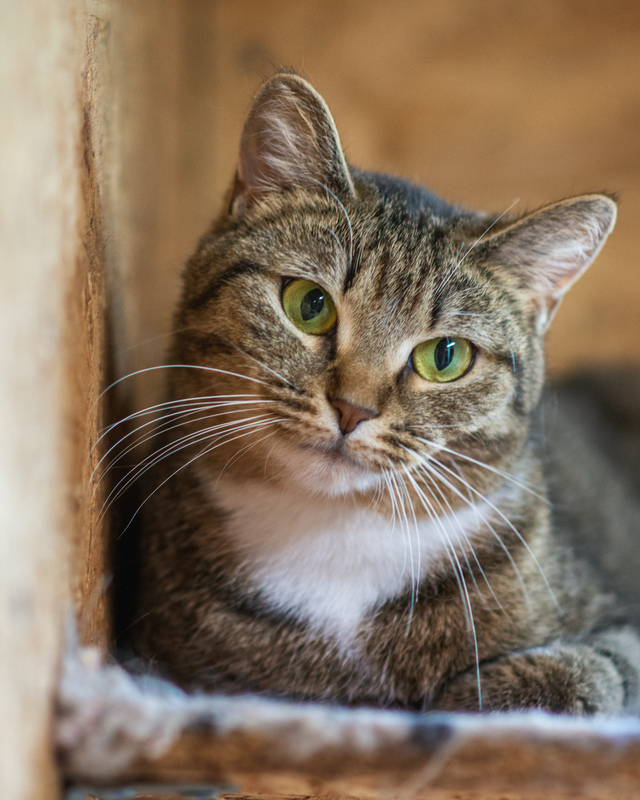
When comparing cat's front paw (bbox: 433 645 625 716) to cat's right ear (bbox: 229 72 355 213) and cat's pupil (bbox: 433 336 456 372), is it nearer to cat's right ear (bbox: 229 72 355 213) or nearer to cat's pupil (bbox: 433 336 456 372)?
cat's pupil (bbox: 433 336 456 372)

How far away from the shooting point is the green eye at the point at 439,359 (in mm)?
1269

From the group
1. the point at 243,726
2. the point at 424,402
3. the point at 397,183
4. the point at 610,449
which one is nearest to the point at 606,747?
the point at 243,726

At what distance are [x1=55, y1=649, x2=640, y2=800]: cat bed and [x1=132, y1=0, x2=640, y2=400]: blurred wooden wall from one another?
5.34 feet

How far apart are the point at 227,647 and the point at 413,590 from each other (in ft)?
1.07

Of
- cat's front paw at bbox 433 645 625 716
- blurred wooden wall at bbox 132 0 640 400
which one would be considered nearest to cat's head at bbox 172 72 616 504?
cat's front paw at bbox 433 645 625 716

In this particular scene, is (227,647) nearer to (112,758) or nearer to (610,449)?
(112,758)

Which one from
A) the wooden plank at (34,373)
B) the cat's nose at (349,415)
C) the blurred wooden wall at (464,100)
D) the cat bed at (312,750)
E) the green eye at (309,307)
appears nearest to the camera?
the wooden plank at (34,373)

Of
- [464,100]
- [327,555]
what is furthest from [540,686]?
[464,100]

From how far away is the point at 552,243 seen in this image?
138 centimetres

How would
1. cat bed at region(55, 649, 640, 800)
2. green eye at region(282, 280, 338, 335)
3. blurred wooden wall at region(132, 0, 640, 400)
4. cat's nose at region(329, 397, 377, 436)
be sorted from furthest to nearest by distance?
blurred wooden wall at region(132, 0, 640, 400)
green eye at region(282, 280, 338, 335)
cat's nose at region(329, 397, 377, 436)
cat bed at region(55, 649, 640, 800)

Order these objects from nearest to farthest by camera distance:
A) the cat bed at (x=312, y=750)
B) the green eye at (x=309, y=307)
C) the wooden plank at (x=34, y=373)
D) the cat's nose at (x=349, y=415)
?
1. the wooden plank at (x=34, y=373)
2. the cat bed at (x=312, y=750)
3. the cat's nose at (x=349, y=415)
4. the green eye at (x=309, y=307)

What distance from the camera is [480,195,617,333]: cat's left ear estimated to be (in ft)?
4.36

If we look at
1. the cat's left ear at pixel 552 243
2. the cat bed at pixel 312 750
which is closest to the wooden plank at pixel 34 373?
the cat bed at pixel 312 750

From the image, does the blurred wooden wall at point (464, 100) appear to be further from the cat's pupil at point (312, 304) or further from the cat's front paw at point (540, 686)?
the cat's front paw at point (540, 686)
